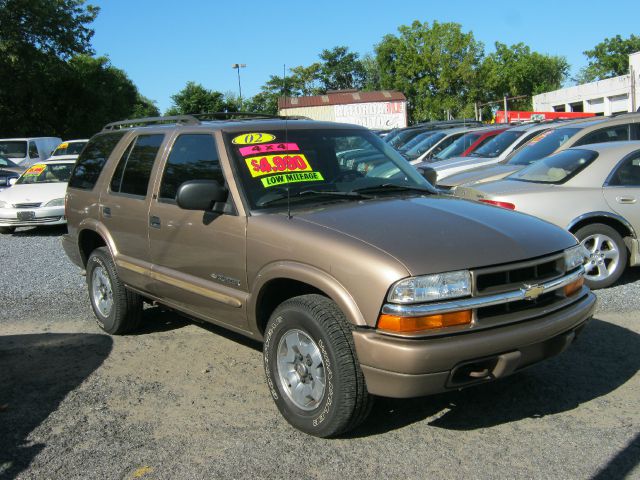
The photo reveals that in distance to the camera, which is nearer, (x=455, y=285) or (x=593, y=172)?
(x=455, y=285)

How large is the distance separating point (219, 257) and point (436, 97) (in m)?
50.7

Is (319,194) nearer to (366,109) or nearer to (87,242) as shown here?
(87,242)

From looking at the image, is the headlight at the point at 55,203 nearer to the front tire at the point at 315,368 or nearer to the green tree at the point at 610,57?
the front tire at the point at 315,368

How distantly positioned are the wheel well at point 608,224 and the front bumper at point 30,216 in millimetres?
9326

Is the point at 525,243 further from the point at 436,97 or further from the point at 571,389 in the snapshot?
the point at 436,97

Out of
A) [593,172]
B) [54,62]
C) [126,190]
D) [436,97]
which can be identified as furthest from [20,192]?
[436,97]

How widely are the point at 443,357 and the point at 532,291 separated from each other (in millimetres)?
661

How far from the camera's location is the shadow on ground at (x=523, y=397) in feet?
13.0

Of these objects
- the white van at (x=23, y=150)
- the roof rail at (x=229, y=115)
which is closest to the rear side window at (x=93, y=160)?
the roof rail at (x=229, y=115)

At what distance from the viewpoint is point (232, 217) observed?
4.28 m

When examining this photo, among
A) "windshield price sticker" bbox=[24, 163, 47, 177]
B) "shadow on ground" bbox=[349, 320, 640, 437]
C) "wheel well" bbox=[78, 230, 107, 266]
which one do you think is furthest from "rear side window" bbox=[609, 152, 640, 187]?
"windshield price sticker" bbox=[24, 163, 47, 177]

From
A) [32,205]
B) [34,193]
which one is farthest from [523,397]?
[34,193]

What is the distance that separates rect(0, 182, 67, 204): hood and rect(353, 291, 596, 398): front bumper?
10.6 meters

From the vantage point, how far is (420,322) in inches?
129
